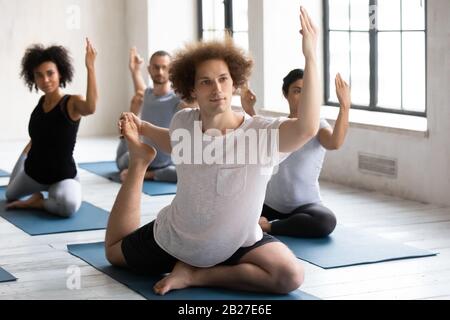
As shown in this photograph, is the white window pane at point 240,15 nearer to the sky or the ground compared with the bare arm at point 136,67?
nearer to the sky

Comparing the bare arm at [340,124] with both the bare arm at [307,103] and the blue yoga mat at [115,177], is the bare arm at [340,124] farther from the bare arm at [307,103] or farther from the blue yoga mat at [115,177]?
the blue yoga mat at [115,177]

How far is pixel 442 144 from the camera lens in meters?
5.45

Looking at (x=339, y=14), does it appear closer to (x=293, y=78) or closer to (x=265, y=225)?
(x=293, y=78)

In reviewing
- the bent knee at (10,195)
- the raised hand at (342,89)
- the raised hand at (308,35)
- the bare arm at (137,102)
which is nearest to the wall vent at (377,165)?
the bare arm at (137,102)

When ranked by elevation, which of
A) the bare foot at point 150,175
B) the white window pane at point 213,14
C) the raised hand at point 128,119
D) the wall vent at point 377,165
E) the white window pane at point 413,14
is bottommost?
the bare foot at point 150,175

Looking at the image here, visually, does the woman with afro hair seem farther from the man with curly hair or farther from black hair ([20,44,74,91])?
the man with curly hair

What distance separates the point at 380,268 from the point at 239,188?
35.1 inches

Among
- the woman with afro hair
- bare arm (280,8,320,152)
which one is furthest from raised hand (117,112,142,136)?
the woman with afro hair

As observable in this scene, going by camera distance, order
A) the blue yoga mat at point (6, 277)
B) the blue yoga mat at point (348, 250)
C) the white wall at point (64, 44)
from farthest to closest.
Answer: the white wall at point (64, 44)
the blue yoga mat at point (348, 250)
the blue yoga mat at point (6, 277)

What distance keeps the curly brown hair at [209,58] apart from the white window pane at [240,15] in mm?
4702

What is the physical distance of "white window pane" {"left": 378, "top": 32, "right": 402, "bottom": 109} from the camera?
6.39m

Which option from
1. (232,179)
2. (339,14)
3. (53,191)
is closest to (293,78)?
(232,179)

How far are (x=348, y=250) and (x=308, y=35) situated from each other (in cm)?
156

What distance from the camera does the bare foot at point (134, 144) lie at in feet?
12.4
